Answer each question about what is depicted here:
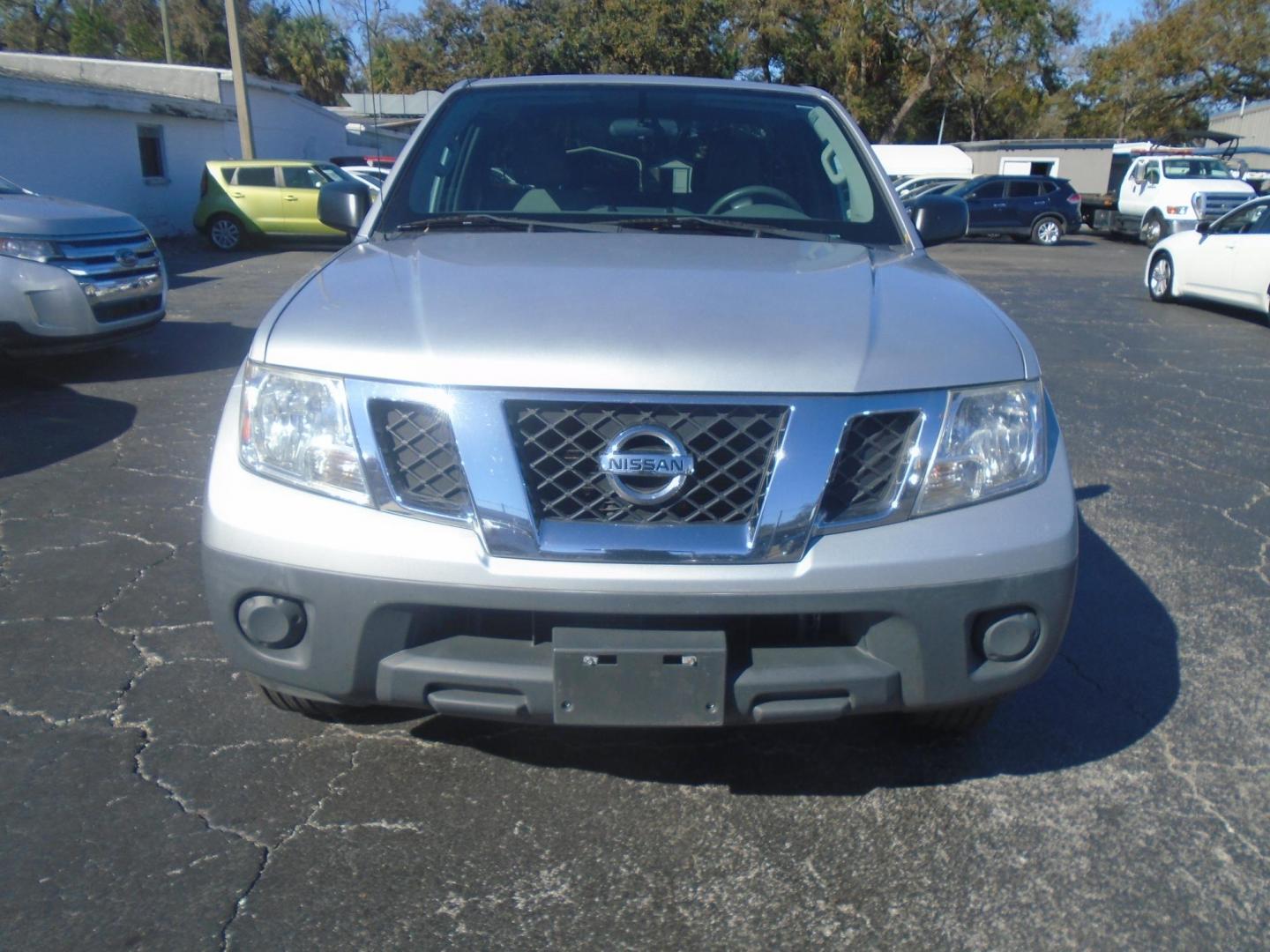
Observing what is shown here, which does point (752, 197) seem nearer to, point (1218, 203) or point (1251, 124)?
point (1218, 203)

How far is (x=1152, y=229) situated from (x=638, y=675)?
82.4ft

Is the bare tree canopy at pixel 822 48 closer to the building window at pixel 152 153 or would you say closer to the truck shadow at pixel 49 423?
the building window at pixel 152 153

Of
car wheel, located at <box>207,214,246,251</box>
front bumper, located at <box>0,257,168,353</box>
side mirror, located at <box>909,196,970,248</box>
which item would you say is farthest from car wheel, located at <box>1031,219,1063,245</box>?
side mirror, located at <box>909,196,970,248</box>

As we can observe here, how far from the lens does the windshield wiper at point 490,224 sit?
3.25 metres

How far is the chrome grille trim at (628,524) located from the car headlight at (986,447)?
232mm

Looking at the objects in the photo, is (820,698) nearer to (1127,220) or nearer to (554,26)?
(1127,220)

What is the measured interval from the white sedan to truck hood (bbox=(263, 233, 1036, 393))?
10225 millimetres

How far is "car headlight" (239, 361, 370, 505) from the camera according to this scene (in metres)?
2.28

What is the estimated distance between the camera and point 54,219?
23.1ft

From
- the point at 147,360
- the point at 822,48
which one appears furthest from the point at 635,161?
the point at 822,48

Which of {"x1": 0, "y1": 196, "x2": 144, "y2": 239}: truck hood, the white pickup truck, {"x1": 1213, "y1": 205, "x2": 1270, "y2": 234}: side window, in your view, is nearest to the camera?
{"x1": 0, "y1": 196, "x2": 144, "y2": 239}: truck hood

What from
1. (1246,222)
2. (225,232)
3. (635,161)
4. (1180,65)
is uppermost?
(1180,65)

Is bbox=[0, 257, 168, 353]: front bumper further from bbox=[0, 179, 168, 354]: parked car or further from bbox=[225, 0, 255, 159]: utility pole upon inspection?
bbox=[225, 0, 255, 159]: utility pole

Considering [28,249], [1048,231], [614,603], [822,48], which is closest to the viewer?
[614,603]
